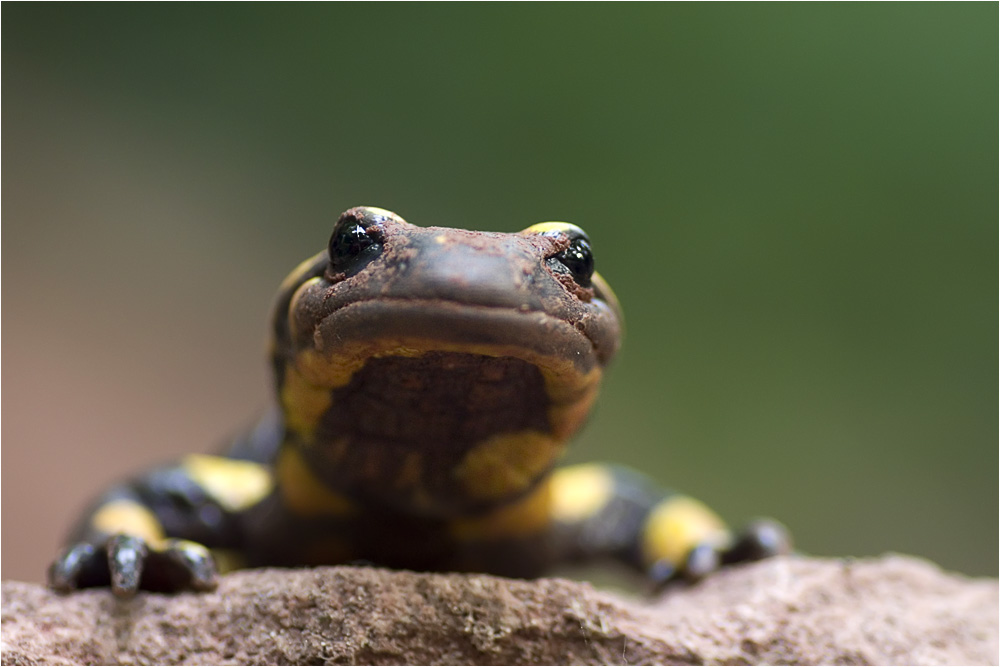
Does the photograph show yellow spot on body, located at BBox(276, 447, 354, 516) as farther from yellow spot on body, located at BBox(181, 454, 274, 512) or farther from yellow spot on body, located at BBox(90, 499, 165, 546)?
yellow spot on body, located at BBox(90, 499, 165, 546)

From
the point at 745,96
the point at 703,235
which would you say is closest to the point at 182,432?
the point at 703,235

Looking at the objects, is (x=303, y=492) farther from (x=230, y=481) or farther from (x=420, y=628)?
(x=420, y=628)

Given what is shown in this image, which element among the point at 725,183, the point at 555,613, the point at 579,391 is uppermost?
the point at 725,183

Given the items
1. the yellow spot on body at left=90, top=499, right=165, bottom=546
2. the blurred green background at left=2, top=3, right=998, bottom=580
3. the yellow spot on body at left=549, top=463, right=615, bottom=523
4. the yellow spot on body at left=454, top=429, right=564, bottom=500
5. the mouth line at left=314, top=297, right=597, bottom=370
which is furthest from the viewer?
the blurred green background at left=2, top=3, right=998, bottom=580

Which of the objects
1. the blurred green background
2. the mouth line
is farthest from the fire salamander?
the blurred green background

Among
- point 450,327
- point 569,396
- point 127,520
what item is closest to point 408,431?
point 569,396

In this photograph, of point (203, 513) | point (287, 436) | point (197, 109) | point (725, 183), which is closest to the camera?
point (287, 436)

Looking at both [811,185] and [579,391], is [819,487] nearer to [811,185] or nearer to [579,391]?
[811,185]
